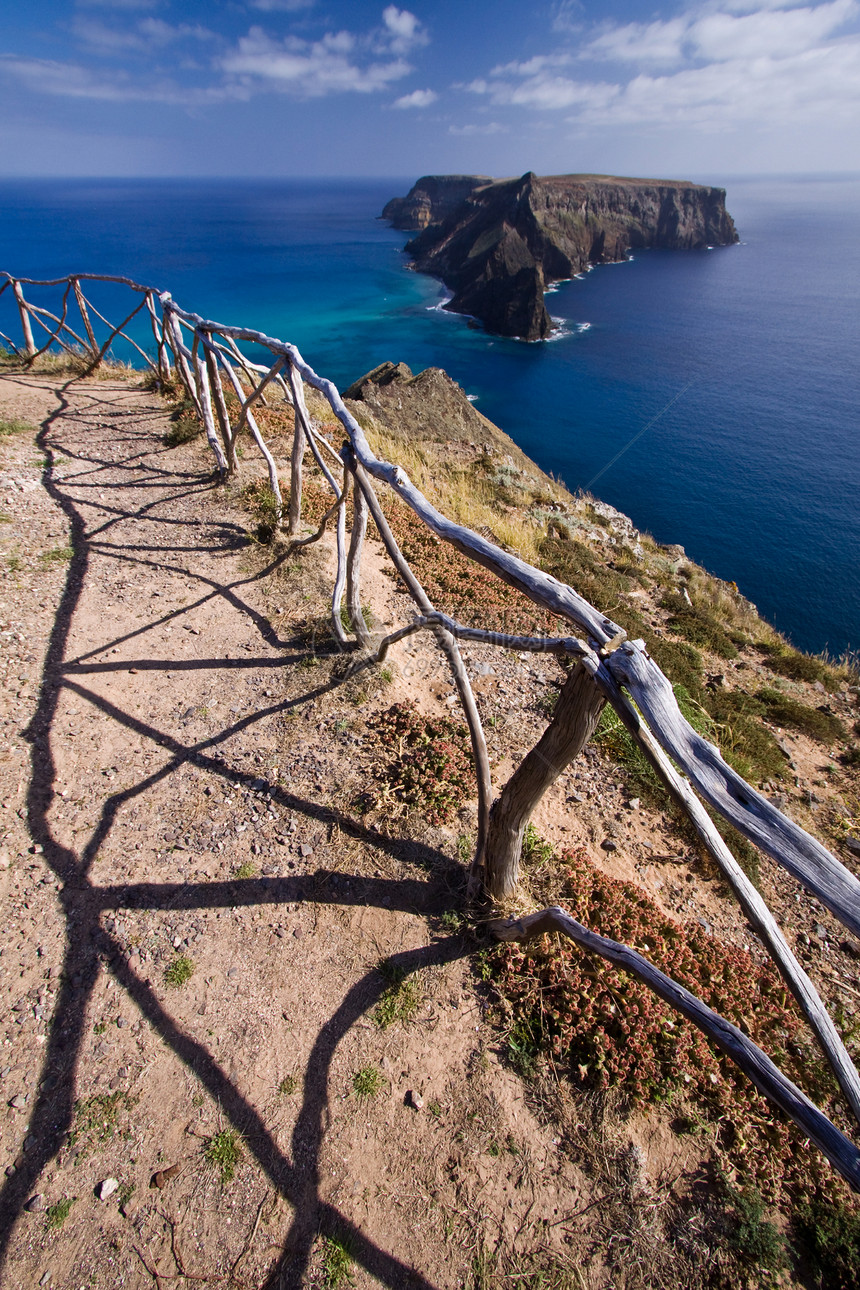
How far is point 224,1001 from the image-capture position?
3613 mm

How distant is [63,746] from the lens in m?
5.05

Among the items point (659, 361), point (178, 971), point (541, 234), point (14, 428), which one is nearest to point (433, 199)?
point (541, 234)

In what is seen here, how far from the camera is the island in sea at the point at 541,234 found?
240ft

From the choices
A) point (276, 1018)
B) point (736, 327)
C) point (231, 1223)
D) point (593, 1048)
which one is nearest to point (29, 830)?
point (276, 1018)

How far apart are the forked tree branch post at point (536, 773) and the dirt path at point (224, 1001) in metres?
0.55

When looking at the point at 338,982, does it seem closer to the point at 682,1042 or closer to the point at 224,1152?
the point at 224,1152

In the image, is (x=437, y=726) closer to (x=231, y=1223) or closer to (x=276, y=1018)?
(x=276, y=1018)

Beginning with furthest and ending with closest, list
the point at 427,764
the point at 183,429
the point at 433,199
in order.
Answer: the point at 433,199 → the point at 183,429 → the point at 427,764

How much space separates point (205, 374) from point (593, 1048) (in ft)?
33.9

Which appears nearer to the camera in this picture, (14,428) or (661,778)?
(661,778)

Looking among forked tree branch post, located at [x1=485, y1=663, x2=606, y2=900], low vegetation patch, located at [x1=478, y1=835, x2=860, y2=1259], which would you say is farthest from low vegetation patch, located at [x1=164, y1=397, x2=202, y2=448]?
low vegetation patch, located at [x1=478, y1=835, x2=860, y2=1259]

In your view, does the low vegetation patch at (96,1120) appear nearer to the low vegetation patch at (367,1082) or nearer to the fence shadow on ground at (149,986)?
the fence shadow on ground at (149,986)

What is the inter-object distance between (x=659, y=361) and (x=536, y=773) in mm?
69284

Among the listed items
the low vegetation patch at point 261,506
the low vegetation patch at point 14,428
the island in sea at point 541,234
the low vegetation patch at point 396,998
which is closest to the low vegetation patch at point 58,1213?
the low vegetation patch at point 396,998
